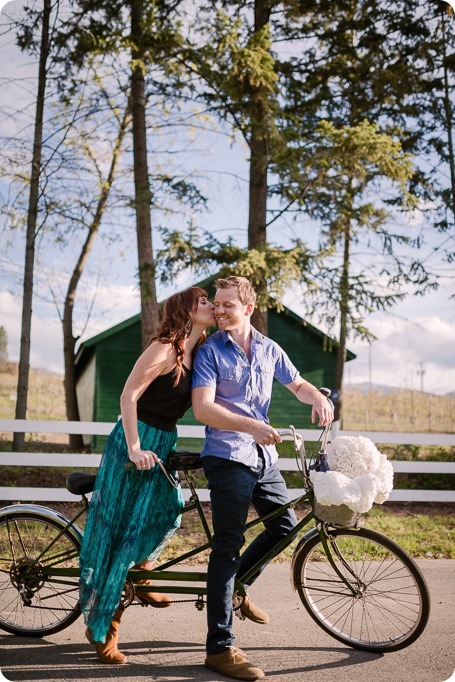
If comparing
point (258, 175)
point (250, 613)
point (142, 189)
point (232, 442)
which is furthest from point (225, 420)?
point (258, 175)

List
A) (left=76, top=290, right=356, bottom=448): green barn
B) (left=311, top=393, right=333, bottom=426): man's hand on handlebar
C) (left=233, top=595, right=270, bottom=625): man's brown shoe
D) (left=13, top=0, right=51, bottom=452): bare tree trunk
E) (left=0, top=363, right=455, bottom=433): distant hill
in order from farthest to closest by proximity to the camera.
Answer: (left=0, top=363, right=455, bottom=433): distant hill → (left=76, top=290, right=356, bottom=448): green barn → (left=13, top=0, right=51, bottom=452): bare tree trunk → (left=233, top=595, right=270, bottom=625): man's brown shoe → (left=311, top=393, right=333, bottom=426): man's hand on handlebar

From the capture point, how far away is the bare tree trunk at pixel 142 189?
38.3ft

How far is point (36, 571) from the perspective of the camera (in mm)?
3879

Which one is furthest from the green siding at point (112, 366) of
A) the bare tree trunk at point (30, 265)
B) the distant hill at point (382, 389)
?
the distant hill at point (382, 389)

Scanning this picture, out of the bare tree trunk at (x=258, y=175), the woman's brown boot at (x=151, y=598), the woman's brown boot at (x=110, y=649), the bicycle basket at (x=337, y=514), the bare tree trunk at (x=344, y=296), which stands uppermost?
the bare tree trunk at (x=258, y=175)

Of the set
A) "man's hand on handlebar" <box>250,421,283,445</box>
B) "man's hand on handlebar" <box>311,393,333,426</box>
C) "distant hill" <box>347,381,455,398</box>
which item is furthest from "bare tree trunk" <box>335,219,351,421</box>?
"distant hill" <box>347,381,455,398</box>

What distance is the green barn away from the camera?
18.7 m

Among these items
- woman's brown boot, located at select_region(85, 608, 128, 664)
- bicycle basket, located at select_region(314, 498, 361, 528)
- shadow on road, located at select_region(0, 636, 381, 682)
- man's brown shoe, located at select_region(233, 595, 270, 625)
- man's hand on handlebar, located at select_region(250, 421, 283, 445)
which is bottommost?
shadow on road, located at select_region(0, 636, 381, 682)

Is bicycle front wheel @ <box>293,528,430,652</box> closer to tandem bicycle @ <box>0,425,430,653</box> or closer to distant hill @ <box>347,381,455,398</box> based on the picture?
tandem bicycle @ <box>0,425,430,653</box>

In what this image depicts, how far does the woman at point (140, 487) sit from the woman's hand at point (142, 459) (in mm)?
63

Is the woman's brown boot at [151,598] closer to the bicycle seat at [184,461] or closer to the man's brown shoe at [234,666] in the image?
the man's brown shoe at [234,666]

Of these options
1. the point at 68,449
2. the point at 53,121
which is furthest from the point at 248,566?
the point at 68,449

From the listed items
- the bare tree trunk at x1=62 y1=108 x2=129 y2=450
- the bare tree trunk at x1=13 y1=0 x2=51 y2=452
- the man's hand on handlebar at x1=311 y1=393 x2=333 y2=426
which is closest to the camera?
the man's hand on handlebar at x1=311 y1=393 x2=333 y2=426

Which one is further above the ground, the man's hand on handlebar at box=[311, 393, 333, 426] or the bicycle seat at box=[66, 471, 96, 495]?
the man's hand on handlebar at box=[311, 393, 333, 426]
